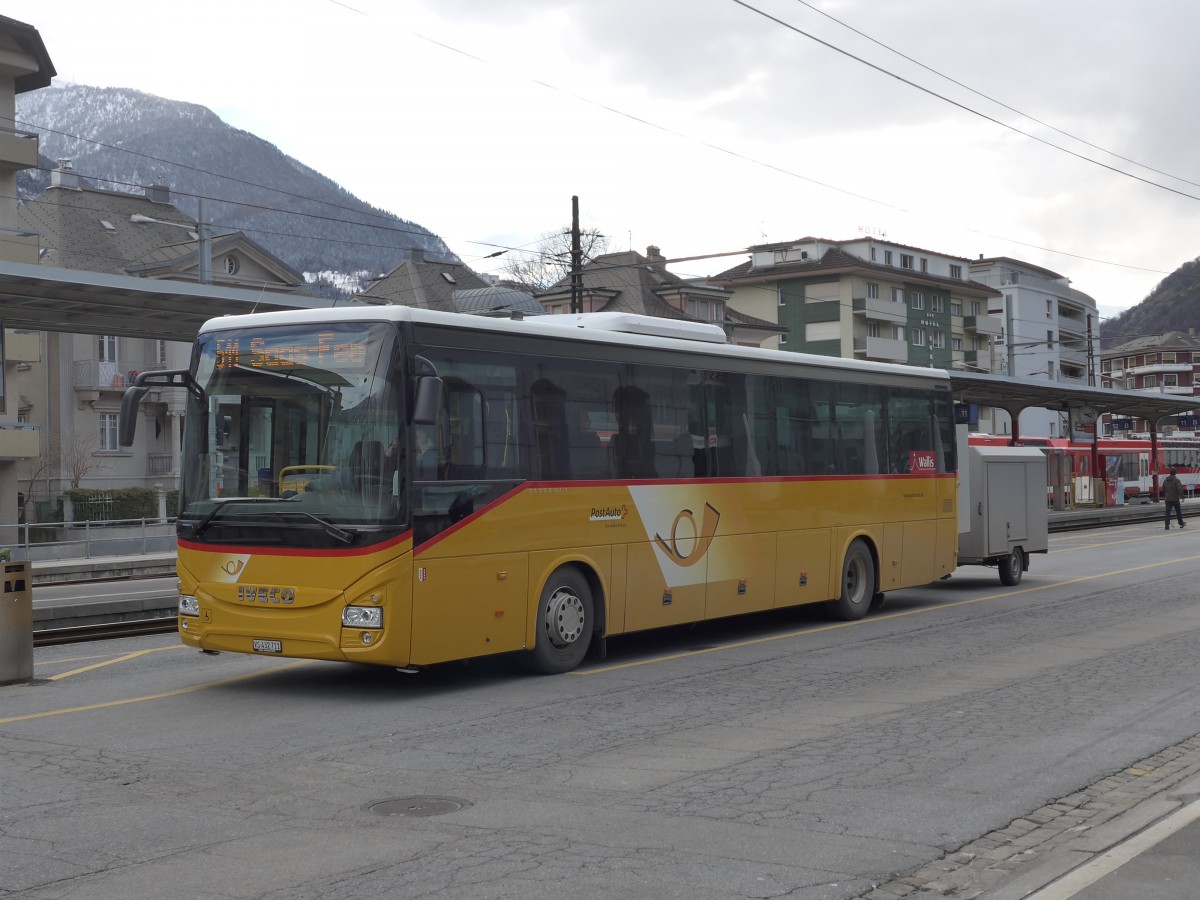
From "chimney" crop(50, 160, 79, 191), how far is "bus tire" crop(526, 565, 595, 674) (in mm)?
56972

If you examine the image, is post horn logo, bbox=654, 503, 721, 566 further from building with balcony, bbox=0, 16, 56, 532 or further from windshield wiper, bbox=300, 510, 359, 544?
building with balcony, bbox=0, 16, 56, 532

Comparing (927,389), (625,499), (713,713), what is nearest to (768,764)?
(713,713)

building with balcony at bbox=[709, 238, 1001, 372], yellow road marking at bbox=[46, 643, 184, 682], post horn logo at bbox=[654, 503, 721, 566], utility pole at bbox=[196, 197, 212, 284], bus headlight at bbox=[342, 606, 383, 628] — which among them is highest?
building with balcony at bbox=[709, 238, 1001, 372]

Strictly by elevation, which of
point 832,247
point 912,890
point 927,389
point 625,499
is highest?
point 832,247

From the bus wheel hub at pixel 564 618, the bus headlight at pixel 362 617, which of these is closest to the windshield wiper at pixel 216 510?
the bus headlight at pixel 362 617

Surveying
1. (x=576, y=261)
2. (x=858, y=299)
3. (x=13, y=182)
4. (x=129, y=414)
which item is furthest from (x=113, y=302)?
(x=858, y=299)

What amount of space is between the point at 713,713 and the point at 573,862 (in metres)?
4.25

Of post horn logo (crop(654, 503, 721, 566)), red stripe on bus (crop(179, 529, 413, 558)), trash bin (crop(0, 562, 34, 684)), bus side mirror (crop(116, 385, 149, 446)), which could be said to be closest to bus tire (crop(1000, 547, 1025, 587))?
post horn logo (crop(654, 503, 721, 566))

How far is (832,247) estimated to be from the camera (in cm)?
8725

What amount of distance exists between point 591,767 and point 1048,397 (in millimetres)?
38890

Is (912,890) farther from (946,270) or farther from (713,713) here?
(946,270)

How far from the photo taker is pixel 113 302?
71.0 feet

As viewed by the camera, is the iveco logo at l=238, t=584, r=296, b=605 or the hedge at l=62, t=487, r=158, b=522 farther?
the hedge at l=62, t=487, r=158, b=522

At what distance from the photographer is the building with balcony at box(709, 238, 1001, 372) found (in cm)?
8512
